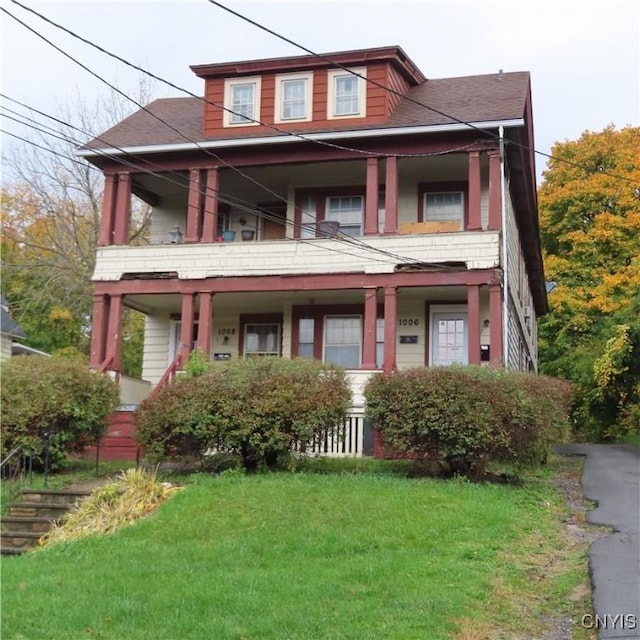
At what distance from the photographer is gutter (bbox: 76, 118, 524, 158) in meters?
16.9

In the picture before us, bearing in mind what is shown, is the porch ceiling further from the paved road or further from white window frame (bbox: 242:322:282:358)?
the paved road

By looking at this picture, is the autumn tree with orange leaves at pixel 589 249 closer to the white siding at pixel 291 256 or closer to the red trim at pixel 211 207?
the white siding at pixel 291 256

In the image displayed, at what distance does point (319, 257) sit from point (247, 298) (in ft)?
8.49

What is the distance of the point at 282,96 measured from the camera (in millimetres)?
19000

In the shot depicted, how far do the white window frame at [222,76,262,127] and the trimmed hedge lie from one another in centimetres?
919

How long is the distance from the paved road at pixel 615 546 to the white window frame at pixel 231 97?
35.4ft

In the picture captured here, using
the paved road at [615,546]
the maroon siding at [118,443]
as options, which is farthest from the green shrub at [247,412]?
the paved road at [615,546]

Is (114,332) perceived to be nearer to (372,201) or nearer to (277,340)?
(277,340)

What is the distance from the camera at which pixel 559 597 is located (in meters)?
7.20

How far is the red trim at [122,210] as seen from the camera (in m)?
19.1

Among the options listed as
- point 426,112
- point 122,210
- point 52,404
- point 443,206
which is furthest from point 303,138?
point 52,404

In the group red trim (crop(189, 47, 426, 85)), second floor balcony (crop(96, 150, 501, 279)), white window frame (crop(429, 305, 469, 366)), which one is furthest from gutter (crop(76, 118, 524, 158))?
white window frame (crop(429, 305, 469, 366))

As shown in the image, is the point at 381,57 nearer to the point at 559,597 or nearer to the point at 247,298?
the point at 247,298

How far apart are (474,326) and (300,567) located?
9.78m
